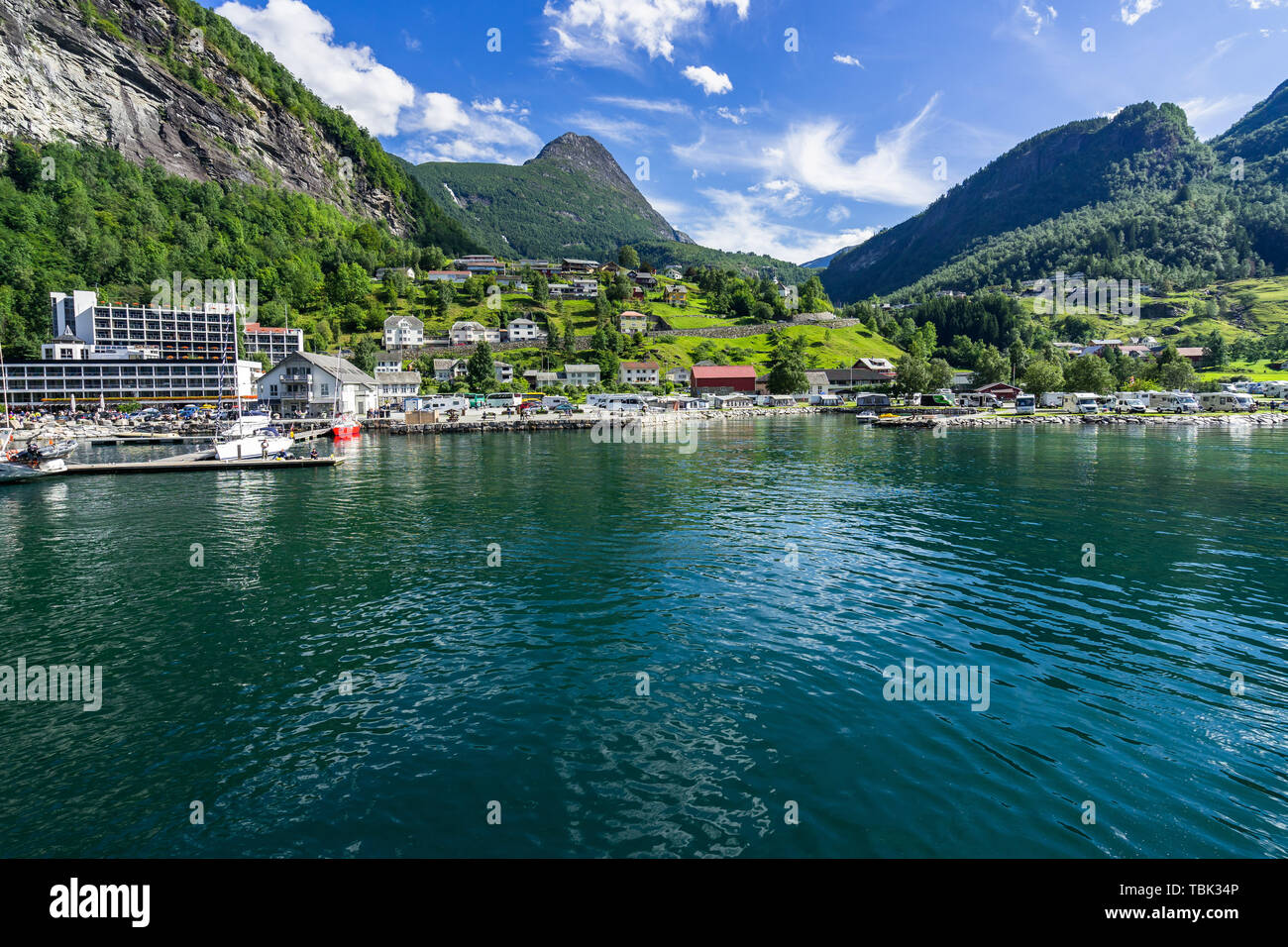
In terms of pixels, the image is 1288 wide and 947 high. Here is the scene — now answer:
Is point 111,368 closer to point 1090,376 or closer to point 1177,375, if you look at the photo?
point 1090,376

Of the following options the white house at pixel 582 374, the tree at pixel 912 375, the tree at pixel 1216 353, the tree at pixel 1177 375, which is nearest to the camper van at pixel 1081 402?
the tree at pixel 1177 375

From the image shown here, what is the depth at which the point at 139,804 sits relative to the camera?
33.0 ft

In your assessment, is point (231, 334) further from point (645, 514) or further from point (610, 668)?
point (610, 668)

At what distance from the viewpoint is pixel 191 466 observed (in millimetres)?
52969

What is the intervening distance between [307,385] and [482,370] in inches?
1488

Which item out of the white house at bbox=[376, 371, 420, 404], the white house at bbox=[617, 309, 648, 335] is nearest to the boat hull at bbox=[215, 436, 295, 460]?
the white house at bbox=[376, 371, 420, 404]

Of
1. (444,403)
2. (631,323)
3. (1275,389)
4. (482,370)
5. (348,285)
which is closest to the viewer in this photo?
(444,403)

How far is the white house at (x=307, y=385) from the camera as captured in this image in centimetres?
10075

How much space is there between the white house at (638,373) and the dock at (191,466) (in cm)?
9378

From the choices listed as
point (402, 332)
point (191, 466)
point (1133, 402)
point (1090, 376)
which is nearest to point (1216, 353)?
point (1090, 376)

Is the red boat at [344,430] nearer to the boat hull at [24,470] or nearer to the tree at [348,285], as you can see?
the boat hull at [24,470]

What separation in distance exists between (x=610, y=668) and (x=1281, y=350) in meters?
227

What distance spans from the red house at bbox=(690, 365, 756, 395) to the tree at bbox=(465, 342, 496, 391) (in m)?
48.4
